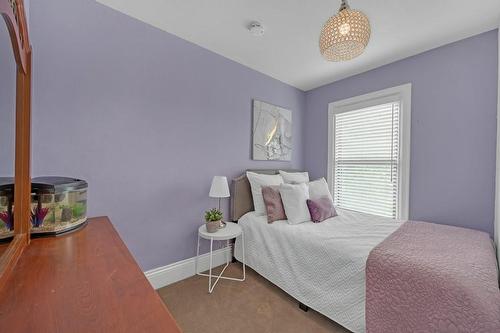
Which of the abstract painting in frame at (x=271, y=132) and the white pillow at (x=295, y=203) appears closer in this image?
the white pillow at (x=295, y=203)

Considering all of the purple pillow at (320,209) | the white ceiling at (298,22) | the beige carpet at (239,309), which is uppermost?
the white ceiling at (298,22)

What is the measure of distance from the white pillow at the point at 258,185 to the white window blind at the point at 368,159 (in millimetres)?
1165

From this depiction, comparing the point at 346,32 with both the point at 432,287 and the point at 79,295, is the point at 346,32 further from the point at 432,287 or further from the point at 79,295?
the point at 79,295

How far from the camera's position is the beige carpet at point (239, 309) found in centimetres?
151

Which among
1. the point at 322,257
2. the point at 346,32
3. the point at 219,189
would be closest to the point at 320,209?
the point at 322,257

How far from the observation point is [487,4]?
161cm

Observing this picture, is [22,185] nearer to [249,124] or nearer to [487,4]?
[249,124]

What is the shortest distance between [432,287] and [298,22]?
211cm

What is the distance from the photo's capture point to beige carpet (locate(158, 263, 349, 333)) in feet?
4.95

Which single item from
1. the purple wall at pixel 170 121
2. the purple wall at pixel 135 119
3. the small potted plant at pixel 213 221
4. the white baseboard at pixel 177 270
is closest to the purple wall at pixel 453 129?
the purple wall at pixel 170 121

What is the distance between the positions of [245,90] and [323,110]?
4.50 ft

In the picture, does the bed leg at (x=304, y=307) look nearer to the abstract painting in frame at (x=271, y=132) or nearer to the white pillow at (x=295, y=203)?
the white pillow at (x=295, y=203)

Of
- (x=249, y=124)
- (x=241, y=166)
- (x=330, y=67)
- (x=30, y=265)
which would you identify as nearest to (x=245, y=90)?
(x=249, y=124)

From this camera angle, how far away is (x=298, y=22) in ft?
5.97
